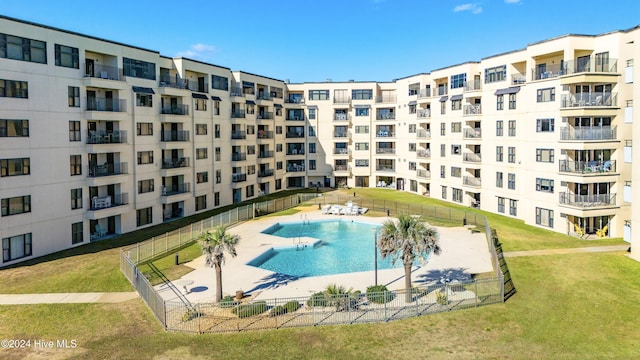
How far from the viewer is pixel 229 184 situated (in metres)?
60.0

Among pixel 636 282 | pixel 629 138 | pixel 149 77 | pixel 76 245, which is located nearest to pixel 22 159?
pixel 76 245

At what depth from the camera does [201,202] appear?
55.4m

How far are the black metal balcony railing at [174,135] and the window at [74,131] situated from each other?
10.3 meters

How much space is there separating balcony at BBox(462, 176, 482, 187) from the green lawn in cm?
2671

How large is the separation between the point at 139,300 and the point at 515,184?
40616mm

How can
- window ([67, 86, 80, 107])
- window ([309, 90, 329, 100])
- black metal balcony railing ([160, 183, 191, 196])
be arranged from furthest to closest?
window ([309, 90, 329, 100]), black metal balcony railing ([160, 183, 191, 196]), window ([67, 86, 80, 107])

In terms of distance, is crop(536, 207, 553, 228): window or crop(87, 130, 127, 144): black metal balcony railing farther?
crop(536, 207, 553, 228): window

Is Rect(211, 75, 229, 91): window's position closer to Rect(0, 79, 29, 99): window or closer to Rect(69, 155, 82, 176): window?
Rect(69, 155, 82, 176): window

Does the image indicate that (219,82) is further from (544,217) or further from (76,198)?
(544,217)

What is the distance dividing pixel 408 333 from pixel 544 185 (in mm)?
29543

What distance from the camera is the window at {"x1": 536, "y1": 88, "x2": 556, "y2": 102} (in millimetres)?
43156

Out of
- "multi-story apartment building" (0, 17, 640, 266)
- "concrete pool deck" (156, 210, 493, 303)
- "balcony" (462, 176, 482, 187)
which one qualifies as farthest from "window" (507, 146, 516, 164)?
"concrete pool deck" (156, 210, 493, 303)

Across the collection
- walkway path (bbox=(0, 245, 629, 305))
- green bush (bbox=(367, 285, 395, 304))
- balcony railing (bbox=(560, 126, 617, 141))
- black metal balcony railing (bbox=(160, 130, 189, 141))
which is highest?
black metal balcony railing (bbox=(160, 130, 189, 141))

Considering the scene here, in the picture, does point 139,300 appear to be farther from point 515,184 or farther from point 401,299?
point 515,184
